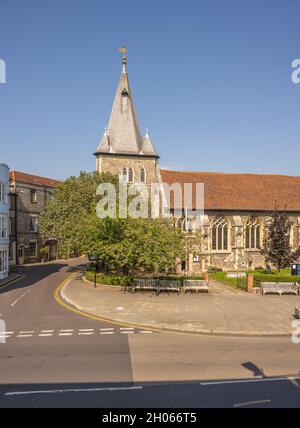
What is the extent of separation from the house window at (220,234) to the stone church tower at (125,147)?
8.46 m

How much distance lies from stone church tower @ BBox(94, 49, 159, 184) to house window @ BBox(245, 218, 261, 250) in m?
11.2

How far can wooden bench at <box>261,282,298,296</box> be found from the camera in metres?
25.0

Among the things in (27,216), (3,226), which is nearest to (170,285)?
(3,226)

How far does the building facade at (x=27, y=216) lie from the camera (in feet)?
144

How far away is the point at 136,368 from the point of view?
37.8ft

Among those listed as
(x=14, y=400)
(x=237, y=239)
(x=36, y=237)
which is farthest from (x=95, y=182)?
(x=14, y=400)

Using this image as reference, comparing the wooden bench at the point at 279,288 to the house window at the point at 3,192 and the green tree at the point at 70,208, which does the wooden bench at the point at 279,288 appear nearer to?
the green tree at the point at 70,208

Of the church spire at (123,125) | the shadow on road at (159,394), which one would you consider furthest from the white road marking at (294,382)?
the church spire at (123,125)

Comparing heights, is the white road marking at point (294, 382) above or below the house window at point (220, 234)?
below

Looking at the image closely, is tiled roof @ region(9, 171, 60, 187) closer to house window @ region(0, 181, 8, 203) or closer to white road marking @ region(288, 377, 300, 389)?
house window @ region(0, 181, 8, 203)

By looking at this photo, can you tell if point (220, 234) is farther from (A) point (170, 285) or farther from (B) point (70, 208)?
(B) point (70, 208)

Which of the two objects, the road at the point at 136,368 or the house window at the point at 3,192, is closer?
the road at the point at 136,368

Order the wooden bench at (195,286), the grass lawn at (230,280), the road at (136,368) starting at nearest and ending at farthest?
1. the road at (136,368)
2. the wooden bench at (195,286)
3. the grass lawn at (230,280)
